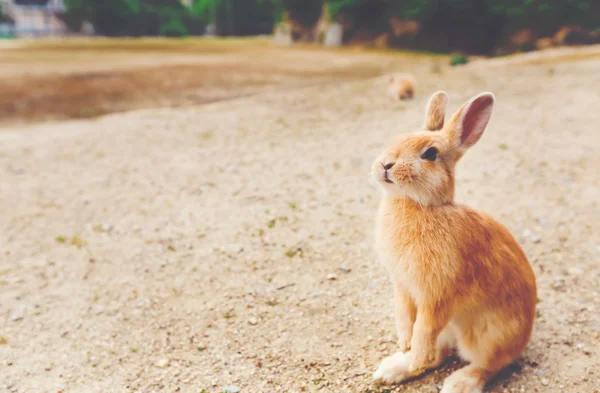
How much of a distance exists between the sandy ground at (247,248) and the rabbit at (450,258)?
1.18 feet

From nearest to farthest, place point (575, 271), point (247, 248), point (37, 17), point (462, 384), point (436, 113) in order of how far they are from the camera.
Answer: point (462, 384) → point (436, 113) → point (575, 271) → point (247, 248) → point (37, 17)

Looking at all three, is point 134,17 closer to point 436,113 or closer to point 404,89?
point 404,89

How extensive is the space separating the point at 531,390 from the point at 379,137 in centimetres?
465

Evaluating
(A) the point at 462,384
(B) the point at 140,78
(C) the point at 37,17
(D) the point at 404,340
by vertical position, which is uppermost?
(C) the point at 37,17

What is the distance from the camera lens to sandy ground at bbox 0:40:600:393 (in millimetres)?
2990

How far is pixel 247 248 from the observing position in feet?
14.2

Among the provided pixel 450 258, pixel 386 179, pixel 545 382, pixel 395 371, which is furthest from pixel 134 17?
pixel 545 382

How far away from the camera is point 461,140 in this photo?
245 centimetres

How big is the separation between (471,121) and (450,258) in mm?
654

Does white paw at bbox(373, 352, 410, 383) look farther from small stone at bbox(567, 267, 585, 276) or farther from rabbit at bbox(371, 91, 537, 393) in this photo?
small stone at bbox(567, 267, 585, 276)

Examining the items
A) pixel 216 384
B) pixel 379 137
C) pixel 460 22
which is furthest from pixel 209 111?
pixel 460 22

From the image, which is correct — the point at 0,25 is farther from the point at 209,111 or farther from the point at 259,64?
the point at 209,111

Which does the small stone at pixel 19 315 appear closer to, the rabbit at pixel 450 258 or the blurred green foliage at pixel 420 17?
the rabbit at pixel 450 258

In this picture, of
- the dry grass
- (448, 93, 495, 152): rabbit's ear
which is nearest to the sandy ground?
Result: (448, 93, 495, 152): rabbit's ear
